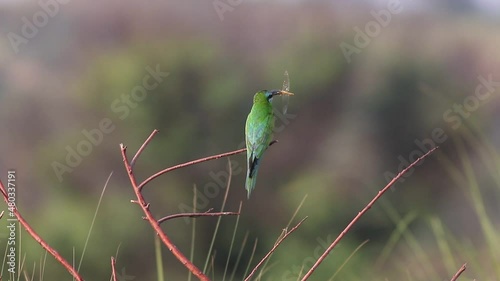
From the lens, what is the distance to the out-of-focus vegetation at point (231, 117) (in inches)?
709

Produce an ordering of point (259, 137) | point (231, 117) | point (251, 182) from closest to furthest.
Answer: point (251, 182) < point (259, 137) < point (231, 117)

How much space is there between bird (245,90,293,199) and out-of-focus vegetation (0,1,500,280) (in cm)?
1446

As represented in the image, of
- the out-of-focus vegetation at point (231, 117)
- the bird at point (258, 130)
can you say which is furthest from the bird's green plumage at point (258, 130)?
the out-of-focus vegetation at point (231, 117)

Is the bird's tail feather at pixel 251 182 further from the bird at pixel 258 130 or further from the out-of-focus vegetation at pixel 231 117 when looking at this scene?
the out-of-focus vegetation at pixel 231 117

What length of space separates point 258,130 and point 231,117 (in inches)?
703

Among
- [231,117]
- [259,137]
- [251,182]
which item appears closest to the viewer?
[251,182]

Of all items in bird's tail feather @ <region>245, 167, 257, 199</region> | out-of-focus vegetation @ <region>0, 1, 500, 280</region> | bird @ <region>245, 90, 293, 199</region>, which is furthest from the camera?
out-of-focus vegetation @ <region>0, 1, 500, 280</region>

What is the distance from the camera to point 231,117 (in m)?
19.9

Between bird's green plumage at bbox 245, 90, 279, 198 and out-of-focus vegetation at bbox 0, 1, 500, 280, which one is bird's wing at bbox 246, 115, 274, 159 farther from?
out-of-focus vegetation at bbox 0, 1, 500, 280

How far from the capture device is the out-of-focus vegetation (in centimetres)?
1800

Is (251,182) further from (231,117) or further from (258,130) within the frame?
(231,117)

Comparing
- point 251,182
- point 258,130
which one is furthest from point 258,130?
point 251,182

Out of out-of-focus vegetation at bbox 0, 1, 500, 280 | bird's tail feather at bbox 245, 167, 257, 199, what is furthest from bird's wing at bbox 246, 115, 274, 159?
out-of-focus vegetation at bbox 0, 1, 500, 280

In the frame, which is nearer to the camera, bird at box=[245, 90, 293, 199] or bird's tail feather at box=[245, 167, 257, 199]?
bird's tail feather at box=[245, 167, 257, 199]
